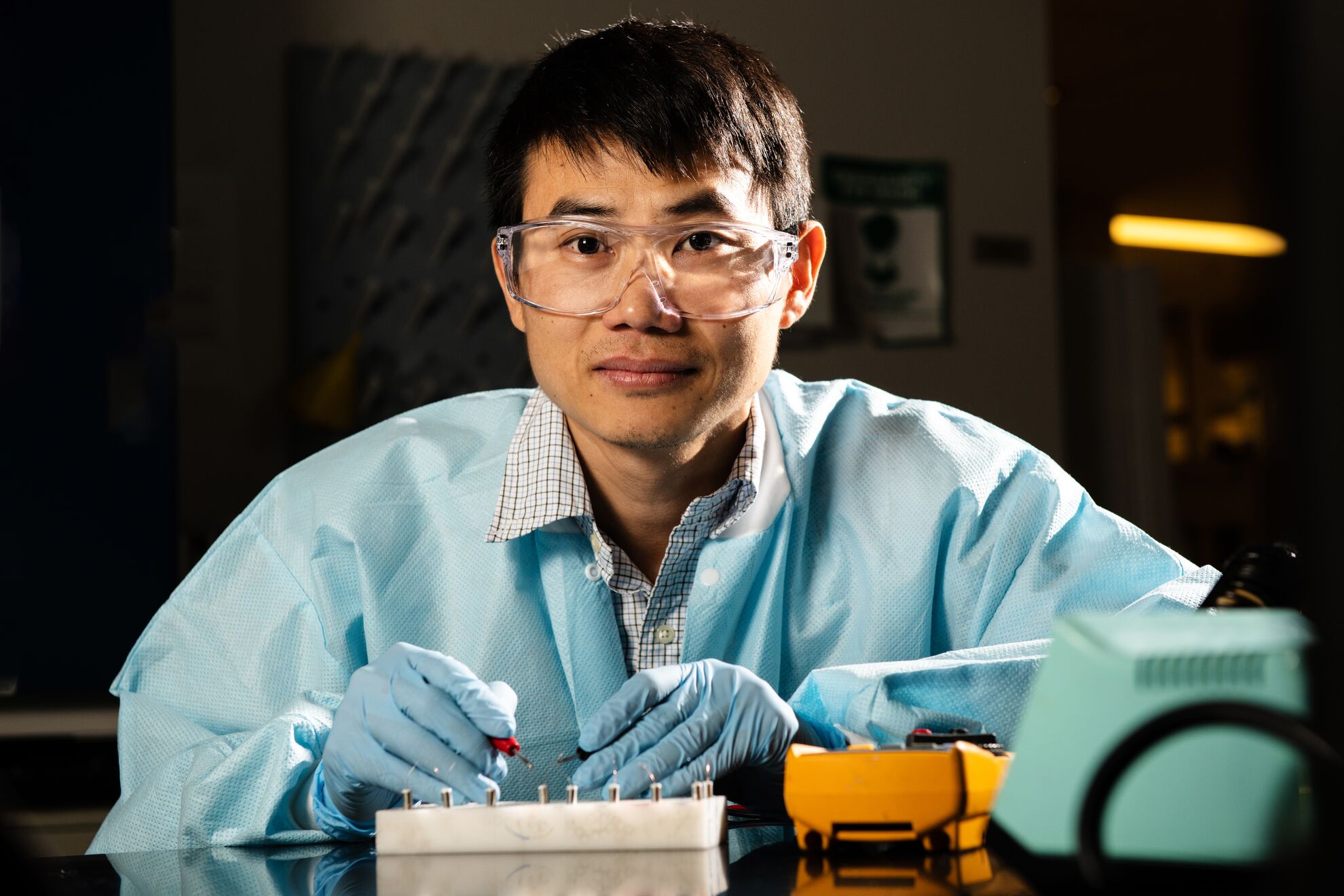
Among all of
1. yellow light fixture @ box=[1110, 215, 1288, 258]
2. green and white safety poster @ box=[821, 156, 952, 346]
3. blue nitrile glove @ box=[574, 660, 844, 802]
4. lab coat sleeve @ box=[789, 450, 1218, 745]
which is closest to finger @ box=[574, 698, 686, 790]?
blue nitrile glove @ box=[574, 660, 844, 802]

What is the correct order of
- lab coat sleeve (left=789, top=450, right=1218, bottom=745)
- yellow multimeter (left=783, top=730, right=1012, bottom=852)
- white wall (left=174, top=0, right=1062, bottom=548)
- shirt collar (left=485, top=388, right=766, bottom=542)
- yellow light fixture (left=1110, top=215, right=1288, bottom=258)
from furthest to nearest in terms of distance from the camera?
yellow light fixture (left=1110, top=215, right=1288, bottom=258)
white wall (left=174, top=0, right=1062, bottom=548)
shirt collar (left=485, top=388, right=766, bottom=542)
lab coat sleeve (left=789, top=450, right=1218, bottom=745)
yellow multimeter (left=783, top=730, right=1012, bottom=852)

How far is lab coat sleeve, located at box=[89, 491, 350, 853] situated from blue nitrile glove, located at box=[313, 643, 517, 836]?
0.25 feet

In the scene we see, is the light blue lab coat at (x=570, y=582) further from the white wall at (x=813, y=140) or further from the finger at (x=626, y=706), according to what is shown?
the white wall at (x=813, y=140)

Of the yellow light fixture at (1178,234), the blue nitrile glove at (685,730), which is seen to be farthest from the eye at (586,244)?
the yellow light fixture at (1178,234)

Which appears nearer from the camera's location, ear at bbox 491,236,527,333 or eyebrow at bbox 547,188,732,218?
eyebrow at bbox 547,188,732,218

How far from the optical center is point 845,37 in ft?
11.2

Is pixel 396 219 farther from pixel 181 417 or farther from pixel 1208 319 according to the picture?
pixel 1208 319

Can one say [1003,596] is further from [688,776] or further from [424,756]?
[424,756]

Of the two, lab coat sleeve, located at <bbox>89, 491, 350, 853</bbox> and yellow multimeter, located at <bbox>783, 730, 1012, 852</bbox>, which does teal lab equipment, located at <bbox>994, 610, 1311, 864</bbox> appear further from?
lab coat sleeve, located at <bbox>89, 491, 350, 853</bbox>

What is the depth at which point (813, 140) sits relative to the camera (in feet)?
11.1

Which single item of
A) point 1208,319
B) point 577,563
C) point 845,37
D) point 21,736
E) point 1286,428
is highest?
point 845,37

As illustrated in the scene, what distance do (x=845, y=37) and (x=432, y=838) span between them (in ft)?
9.61

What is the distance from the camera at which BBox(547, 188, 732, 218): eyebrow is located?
140cm

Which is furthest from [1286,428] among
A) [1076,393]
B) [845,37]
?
[1076,393]
